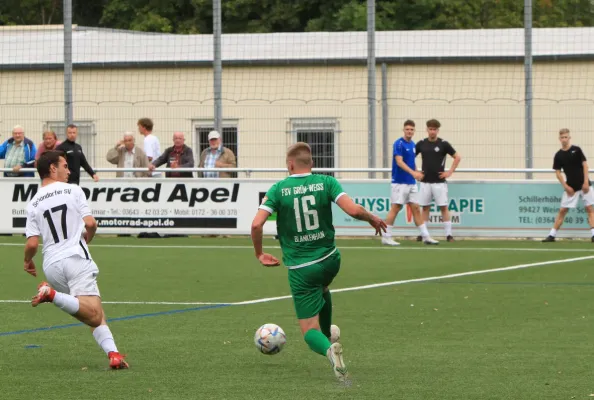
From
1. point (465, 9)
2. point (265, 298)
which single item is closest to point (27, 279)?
point (265, 298)

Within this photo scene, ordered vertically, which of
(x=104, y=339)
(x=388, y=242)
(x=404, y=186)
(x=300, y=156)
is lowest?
(x=388, y=242)

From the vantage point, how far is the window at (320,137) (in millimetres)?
24094

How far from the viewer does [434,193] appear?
21141 mm

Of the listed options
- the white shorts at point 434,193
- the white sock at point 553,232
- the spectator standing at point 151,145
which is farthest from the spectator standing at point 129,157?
the white sock at point 553,232

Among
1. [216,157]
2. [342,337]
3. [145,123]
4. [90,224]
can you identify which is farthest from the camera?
[145,123]

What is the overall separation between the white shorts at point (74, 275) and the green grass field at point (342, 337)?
559 millimetres

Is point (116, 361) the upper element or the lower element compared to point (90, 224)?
lower

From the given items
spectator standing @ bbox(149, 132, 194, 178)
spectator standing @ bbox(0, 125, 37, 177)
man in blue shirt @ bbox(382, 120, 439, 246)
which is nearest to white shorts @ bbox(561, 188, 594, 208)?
man in blue shirt @ bbox(382, 120, 439, 246)

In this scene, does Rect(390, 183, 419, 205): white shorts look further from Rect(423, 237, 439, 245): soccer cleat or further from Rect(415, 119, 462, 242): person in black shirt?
Rect(423, 237, 439, 245): soccer cleat

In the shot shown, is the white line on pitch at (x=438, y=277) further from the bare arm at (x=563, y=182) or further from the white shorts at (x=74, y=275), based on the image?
the white shorts at (x=74, y=275)

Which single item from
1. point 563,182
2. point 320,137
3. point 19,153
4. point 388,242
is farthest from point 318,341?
point 320,137

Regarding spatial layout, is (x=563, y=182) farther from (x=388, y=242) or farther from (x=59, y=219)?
(x=59, y=219)

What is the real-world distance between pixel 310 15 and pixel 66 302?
3754 cm

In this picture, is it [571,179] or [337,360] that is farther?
[571,179]
